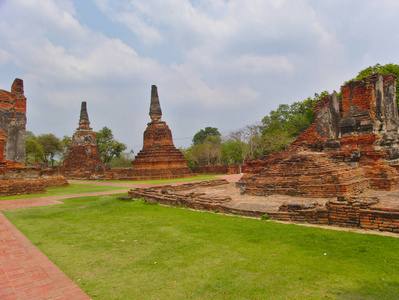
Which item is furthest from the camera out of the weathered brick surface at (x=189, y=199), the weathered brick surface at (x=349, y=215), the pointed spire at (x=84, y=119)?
the pointed spire at (x=84, y=119)

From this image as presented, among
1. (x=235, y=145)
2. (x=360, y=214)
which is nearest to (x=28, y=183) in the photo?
(x=360, y=214)

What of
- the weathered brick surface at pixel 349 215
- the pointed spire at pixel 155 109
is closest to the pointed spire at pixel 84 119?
the pointed spire at pixel 155 109

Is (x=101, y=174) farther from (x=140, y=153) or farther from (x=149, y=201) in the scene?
(x=149, y=201)

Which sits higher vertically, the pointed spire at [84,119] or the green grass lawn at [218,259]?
the pointed spire at [84,119]

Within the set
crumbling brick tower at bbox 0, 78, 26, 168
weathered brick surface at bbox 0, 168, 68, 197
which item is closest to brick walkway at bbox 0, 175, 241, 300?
weathered brick surface at bbox 0, 168, 68, 197

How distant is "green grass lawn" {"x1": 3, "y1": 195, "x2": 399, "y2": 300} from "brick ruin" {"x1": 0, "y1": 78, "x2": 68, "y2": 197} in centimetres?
691

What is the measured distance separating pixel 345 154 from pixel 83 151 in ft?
79.0

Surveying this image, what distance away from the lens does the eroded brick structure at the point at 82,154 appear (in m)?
26.7

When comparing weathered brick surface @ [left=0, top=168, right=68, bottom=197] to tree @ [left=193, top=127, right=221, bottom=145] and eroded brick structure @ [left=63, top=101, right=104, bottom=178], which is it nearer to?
eroded brick structure @ [left=63, top=101, right=104, bottom=178]

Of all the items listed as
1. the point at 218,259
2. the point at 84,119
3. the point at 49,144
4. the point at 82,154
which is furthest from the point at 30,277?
the point at 49,144

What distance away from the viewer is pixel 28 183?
39.1 feet

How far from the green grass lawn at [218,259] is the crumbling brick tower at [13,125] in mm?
8530

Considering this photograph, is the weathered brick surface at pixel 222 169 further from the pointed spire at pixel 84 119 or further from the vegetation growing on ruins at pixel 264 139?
the pointed spire at pixel 84 119

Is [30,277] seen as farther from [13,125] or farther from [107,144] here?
[107,144]
